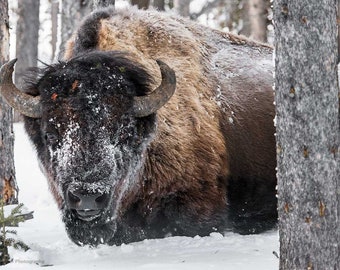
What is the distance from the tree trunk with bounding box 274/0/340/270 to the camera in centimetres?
342

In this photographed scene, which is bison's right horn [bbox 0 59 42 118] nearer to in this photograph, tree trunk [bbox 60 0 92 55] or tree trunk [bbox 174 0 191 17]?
tree trunk [bbox 60 0 92 55]

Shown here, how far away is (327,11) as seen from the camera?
3.42 meters

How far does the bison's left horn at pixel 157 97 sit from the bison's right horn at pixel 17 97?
2.66 ft

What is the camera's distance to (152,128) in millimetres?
5562

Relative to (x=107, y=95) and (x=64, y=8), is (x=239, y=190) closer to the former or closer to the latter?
(x=107, y=95)

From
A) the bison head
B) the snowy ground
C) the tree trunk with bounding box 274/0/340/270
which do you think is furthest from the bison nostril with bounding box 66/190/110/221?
the tree trunk with bounding box 274/0/340/270

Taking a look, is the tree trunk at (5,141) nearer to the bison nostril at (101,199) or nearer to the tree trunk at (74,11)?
the bison nostril at (101,199)

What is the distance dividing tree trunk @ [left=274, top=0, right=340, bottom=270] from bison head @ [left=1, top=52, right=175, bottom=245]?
1.64 meters

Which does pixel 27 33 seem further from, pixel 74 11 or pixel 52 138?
pixel 52 138

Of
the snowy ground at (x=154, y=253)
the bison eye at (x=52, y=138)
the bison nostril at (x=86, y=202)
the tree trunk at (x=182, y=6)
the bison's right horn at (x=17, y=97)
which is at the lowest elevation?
the snowy ground at (x=154, y=253)

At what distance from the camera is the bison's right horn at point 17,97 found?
527 centimetres

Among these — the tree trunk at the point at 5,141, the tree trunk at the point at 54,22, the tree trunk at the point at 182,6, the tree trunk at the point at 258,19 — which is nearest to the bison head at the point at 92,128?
the tree trunk at the point at 5,141

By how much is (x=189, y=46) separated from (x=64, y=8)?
6.48 m

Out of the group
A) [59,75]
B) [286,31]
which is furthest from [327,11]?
[59,75]
